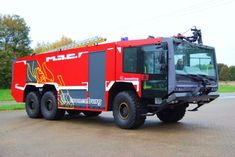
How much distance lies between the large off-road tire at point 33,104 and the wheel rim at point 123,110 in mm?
5269

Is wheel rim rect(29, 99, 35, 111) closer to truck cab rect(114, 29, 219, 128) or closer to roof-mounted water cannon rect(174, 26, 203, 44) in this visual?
truck cab rect(114, 29, 219, 128)

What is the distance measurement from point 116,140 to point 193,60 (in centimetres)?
369

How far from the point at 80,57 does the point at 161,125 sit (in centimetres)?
361

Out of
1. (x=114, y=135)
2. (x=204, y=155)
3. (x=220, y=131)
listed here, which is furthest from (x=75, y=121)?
(x=204, y=155)

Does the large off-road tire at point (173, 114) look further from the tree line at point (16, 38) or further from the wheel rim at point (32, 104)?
the tree line at point (16, 38)

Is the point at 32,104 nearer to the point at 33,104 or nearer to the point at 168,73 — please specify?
the point at 33,104

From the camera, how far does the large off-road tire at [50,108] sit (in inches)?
623

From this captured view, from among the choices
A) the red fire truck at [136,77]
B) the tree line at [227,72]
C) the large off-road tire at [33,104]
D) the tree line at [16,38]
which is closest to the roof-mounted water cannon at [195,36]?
the red fire truck at [136,77]

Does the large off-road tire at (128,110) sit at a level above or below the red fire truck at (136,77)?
below

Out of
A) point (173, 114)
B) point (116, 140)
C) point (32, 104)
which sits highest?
point (32, 104)

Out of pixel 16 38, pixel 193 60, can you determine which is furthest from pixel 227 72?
pixel 193 60

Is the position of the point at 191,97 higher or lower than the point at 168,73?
lower

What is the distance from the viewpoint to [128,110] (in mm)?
12336

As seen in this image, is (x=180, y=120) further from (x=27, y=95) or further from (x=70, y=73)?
(x=27, y=95)
